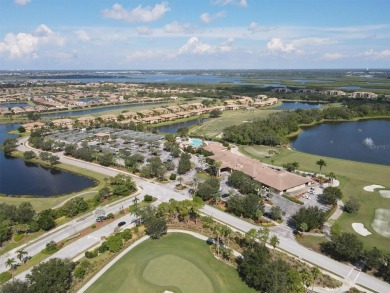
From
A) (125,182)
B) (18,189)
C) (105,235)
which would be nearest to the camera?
(105,235)

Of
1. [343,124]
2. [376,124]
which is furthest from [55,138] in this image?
[376,124]

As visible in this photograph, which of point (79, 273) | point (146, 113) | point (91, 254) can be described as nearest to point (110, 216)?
point (91, 254)

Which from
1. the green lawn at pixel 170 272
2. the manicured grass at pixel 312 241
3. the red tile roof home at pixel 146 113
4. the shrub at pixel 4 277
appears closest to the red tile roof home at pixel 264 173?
the manicured grass at pixel 312 241

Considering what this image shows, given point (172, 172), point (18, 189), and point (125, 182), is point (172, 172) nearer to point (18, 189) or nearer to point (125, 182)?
point (125, 182)

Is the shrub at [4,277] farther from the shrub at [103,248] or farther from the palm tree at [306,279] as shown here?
the palm tree at [306,279]

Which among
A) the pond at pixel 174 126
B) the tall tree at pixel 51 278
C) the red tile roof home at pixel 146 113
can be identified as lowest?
the pond at pixel 174 126

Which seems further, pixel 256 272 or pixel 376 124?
pixel 376 124

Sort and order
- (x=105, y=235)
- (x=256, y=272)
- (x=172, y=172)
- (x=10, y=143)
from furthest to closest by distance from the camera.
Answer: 1. (x=10, y=143)
2. (x=172, y=172)
3. (x=105, y=235)
4. (x=256, y=272)
